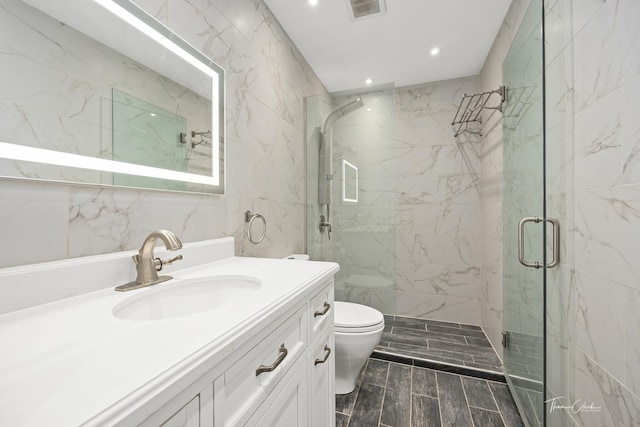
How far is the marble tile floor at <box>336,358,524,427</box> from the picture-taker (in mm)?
1404

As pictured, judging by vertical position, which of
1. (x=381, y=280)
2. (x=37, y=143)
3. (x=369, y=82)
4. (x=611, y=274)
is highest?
(x=369, y=82)

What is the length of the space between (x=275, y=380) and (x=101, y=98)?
98 cm

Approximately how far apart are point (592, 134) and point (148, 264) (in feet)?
5.14

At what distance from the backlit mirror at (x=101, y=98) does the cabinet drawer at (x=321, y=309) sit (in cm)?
70

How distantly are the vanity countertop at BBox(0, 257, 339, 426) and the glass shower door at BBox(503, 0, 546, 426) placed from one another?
1183 mm

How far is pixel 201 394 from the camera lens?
44 centimetres

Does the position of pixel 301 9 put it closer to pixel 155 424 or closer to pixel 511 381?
pixel 155 424

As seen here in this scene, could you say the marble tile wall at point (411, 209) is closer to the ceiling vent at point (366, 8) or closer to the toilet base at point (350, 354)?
the ceiling vent at point (366, 8)

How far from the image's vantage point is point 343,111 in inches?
90.7

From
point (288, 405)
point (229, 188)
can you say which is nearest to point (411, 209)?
point (229, 188)

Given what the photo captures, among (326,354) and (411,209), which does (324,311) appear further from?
(411,209)

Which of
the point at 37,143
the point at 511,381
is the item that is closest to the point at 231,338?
the point at 37,143

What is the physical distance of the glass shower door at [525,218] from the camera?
1159 mm

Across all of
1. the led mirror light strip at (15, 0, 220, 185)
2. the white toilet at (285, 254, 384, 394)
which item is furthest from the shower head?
the white toilet at (285, 254, 384, 394)
